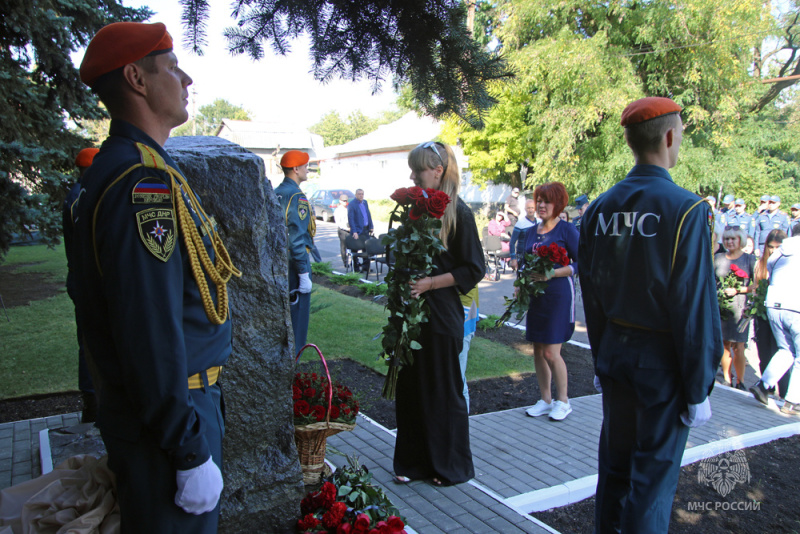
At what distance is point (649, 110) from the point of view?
296 cm

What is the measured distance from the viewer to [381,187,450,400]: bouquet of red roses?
3.79m

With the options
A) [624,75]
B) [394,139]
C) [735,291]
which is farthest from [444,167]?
[394,139]

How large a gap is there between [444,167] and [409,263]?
2.47 feet

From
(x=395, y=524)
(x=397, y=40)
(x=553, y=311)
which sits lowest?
(x=395, y=524)

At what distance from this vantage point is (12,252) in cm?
1903

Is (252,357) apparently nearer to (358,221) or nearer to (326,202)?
(358,221)

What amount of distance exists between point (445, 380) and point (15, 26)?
6.75 meters

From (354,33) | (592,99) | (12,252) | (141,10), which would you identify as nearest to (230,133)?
(12,252)

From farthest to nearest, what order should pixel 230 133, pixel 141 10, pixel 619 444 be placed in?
pixel 230 133, pixel 141 10, pixel 619 444

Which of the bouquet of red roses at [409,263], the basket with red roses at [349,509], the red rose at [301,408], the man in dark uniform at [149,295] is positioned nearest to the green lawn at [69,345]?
the bouquet of red roses at [409,263]

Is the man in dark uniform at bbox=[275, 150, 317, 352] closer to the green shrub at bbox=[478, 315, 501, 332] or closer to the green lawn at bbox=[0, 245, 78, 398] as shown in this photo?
the green lawn at bbox=[0, 245, 78, 398]

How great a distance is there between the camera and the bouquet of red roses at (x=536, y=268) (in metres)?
5.29

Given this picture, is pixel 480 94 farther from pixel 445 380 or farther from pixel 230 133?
pixel 230 133

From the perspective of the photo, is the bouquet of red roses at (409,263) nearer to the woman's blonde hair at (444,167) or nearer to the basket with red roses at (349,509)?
the woman's blonde hair at (444,167)
